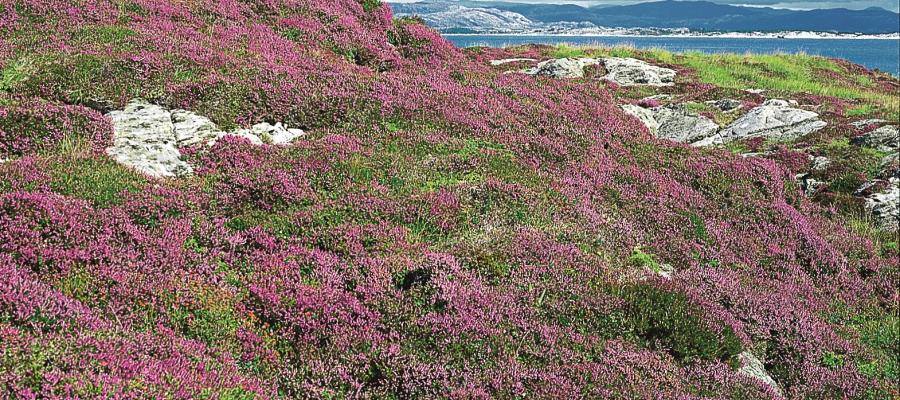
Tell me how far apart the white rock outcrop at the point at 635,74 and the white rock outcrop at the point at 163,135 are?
28392 millimetres

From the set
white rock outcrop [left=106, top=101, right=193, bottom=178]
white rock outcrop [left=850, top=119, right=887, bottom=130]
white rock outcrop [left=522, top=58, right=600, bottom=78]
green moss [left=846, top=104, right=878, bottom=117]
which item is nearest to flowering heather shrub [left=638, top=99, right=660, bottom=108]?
white rock outcrop [left=522, top=58, right=600, bottom=78]

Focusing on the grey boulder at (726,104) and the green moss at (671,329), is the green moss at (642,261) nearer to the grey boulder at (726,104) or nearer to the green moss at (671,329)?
the green moss at (671,329)

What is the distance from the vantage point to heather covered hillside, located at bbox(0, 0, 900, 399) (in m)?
6.88

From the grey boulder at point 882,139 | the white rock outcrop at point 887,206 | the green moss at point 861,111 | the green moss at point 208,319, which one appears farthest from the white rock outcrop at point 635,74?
the green moss at point 208,319

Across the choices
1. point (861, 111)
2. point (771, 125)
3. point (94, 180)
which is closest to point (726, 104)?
point (771, 125)

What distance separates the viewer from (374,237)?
31.1ft

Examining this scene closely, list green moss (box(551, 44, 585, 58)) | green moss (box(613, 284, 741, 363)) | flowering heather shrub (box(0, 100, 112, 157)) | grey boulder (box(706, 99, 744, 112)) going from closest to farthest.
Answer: green moss (box(613, 284, 741, 363)) < flowering heather shrub (box(0, 100, 112, 157)) < grey boulder (box(706, 99, 744, 112)) < green moss (box(551, 44, 585, 58))

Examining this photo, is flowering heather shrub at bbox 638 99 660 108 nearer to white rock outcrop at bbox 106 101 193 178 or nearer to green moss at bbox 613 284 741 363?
green moss at bbox 613 284 741 363

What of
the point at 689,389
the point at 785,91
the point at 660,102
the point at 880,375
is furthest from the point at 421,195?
the point at 785,91

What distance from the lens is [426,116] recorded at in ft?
49.2

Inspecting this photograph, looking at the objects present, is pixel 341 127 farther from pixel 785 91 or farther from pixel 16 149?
pixel 785 91

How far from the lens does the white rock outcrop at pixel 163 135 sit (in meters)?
10.8

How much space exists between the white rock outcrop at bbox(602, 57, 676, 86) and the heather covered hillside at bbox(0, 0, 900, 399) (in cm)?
1838

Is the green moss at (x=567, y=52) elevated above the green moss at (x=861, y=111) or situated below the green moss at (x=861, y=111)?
above
